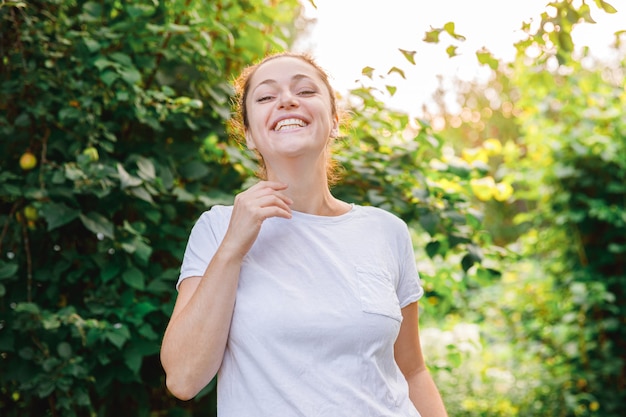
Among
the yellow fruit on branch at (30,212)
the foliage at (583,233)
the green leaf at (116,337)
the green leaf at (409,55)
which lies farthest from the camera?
the foliage at (583,233)

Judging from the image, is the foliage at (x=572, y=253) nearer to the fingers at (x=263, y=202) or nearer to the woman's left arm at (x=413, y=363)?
the woman's left arm at (x=413, y=363)

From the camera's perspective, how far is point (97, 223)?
1.94 meters

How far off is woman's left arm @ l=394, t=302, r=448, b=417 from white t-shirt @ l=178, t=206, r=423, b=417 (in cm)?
16

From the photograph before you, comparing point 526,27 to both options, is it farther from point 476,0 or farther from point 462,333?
point 462,333

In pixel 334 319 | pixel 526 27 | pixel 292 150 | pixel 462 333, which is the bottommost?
pixel 462 333

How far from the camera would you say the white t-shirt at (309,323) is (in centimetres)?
121

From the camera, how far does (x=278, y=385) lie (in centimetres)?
121

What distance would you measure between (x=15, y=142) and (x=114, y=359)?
28.2 inches

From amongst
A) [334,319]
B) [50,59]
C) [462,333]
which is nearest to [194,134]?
[50,59]

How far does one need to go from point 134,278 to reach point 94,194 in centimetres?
27

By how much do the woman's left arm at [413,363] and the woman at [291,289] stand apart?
0.02 metres

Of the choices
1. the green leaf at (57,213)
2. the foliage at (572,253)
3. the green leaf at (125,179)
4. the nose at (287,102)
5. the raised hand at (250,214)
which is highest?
the nose at (287,102)

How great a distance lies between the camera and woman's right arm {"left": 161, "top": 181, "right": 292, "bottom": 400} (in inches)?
47.1

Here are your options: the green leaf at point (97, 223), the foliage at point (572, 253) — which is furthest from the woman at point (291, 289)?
the foliage at point (572, 253)
